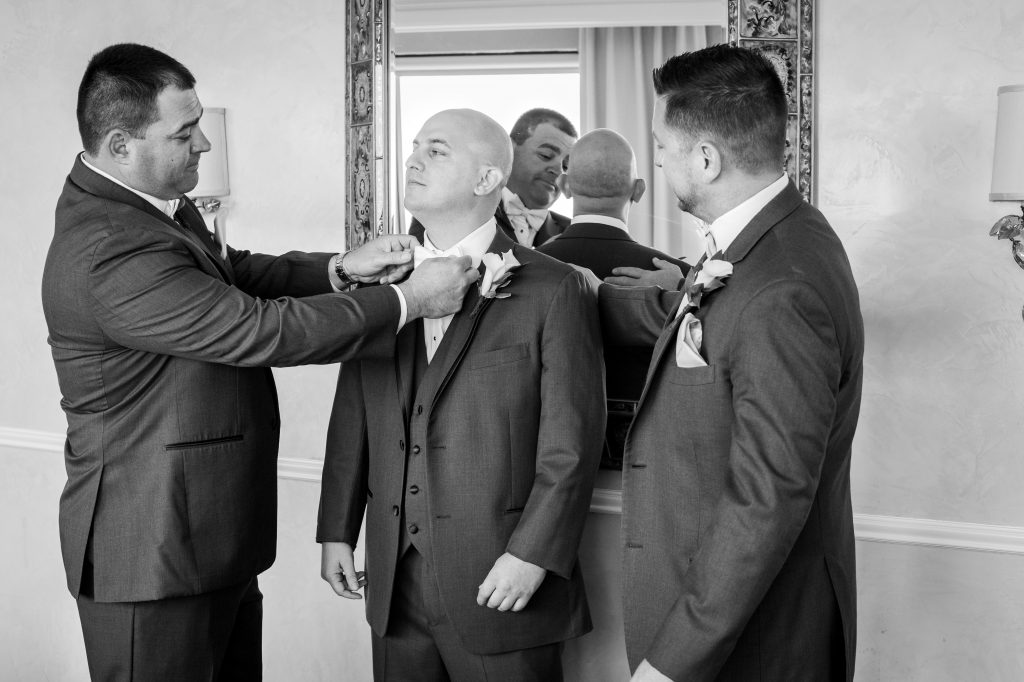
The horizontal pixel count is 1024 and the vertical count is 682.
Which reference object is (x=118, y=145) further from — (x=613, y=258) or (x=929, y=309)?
(x=929, y=309)

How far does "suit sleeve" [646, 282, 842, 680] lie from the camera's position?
1527 millimetres

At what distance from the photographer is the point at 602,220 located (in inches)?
108

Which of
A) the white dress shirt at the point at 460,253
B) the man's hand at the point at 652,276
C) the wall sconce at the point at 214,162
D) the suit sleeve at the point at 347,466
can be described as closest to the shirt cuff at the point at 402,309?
the white dress shirt at the point at 460,253

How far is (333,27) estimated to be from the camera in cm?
326

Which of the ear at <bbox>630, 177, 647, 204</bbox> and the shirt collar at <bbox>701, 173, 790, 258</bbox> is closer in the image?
the shirt collar at <bbox>701, 173, 790, 258</bbox>

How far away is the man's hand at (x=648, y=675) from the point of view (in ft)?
5.15

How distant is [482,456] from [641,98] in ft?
3.68

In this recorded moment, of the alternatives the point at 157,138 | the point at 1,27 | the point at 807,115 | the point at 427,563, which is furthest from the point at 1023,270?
the point at 1,27

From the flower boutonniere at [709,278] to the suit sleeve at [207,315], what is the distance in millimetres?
747

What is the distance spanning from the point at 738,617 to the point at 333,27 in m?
2.41

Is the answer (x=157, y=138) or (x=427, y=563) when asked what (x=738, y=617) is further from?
(x=157, y=138)

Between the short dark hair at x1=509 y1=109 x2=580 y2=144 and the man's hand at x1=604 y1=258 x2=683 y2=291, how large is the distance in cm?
43

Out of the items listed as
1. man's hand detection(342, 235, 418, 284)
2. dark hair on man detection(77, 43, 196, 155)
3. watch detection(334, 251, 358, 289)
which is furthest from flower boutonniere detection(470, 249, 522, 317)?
dark hair on man detection(77, 43, 196, 155)

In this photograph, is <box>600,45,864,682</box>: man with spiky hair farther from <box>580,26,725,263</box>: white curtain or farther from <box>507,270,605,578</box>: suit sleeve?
<box>580,26,725,263</box>: white curtain
